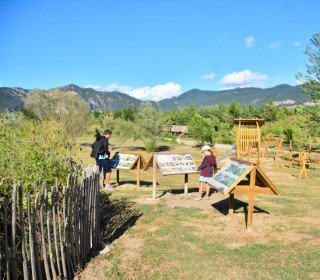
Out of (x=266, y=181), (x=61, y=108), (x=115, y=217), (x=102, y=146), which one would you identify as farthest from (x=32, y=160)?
(x=61, y=108)

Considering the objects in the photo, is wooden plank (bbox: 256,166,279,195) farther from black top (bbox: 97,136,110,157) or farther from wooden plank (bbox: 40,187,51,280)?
black top (bbox: 97,136,110,157)

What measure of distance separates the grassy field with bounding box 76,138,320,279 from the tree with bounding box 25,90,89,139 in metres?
23.8

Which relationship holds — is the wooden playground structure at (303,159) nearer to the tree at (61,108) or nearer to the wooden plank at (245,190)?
the wooden plank at (245,190)

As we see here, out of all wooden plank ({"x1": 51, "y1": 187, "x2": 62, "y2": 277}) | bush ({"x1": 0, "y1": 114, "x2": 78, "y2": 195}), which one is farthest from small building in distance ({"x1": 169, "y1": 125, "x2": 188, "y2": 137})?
wooden plank ({"x1": 51, "y1": 187, "x2": 62, "y2": 277})

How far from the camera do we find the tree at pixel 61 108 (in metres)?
36.0

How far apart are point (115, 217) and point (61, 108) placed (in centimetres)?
2796

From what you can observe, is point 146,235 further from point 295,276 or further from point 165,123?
point 165,123

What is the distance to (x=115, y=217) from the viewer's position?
10.3 m

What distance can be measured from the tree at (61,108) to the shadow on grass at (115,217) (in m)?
24.2

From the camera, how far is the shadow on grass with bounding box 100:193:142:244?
892cm

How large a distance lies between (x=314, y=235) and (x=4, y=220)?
7.17 meters

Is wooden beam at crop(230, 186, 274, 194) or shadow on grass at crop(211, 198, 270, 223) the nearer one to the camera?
wooden beam at crop(230, 186, 274, 194)

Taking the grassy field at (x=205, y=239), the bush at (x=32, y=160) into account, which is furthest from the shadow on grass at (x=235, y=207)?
the bush at (x=32, y=160)

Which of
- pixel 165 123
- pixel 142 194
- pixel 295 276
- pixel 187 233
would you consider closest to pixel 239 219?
pixel 187 233
